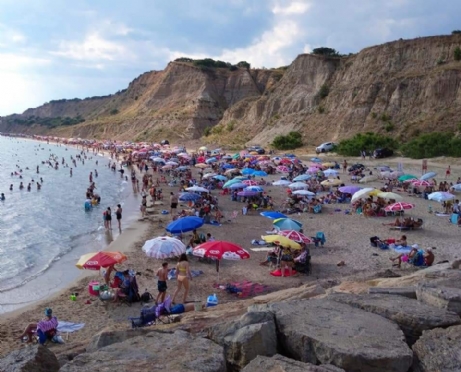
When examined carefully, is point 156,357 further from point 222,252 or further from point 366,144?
point 366,144

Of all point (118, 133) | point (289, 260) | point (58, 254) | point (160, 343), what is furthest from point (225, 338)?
point (118, 133)

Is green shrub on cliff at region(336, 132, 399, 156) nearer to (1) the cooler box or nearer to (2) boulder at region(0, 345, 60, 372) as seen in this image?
(1) the cooler box

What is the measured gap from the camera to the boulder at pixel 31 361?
187 inches

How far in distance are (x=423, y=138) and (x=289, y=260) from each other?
112 feet

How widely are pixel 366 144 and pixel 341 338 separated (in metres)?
47.1

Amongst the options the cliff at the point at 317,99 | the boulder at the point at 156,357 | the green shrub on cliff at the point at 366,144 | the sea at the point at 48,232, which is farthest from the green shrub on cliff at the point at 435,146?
the boulder at the point at 156,357

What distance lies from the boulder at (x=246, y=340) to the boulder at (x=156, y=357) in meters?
0.17

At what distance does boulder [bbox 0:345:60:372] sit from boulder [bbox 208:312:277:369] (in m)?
1.82

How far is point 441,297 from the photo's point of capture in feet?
20.3

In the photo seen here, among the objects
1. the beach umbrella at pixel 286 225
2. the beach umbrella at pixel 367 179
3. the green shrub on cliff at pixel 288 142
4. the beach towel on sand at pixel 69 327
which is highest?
the green shrub on cliff at pixel 288 142

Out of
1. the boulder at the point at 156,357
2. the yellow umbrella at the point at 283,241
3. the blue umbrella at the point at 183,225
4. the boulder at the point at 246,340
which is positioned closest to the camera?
the boulder at the point at 156,357

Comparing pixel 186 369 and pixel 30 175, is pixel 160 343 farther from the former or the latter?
pixel 30 175

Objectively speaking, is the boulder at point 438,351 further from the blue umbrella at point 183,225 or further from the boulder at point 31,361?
the blue umbrella at point 183,225

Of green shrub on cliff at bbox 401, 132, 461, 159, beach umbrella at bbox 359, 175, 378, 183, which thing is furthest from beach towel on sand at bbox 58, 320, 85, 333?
green shrub on cliff at bbox 401, 132, 461, 159
